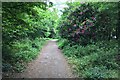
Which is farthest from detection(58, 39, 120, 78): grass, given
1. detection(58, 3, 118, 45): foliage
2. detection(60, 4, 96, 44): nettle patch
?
detection(60, 4, 96, 44): nettle patch

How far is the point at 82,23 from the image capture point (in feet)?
47.2

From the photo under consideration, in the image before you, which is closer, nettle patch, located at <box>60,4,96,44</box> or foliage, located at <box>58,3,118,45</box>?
foliage, located at <box>58,3,118,45</box>

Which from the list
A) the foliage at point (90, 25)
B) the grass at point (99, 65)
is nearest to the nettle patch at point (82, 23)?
the foliage at point (90, 25)

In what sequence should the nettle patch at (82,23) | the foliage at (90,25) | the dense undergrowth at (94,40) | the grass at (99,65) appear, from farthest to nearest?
1. the nettle patch at (82,23)
2. the foliage at (90,25)
3. the dense undergrowth at (94,40)
4. the grass at (99,65)

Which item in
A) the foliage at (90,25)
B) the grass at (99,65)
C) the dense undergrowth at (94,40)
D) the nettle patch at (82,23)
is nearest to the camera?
the grass at (99,65)

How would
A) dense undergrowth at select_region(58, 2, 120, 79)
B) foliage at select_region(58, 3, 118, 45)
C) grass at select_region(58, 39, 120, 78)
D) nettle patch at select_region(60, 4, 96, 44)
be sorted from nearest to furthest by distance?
grass at select_region(58, 39, 120, 78) → dense undergrowth at select_region(58, 2, 120, 79) → foliage at select_region(58, 3, 118, 45) → nettle patch at select_region(60, 4, 96, 44)

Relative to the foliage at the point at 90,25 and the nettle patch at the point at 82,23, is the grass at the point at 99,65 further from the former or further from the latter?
the nettle patch at the point at 82,23

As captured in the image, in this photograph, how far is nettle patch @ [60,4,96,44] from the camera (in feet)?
44.6

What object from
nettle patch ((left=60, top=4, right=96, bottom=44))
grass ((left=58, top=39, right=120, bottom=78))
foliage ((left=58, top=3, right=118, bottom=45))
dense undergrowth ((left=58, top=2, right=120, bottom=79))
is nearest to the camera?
grass ((left=58, top=39, right=120, bottom=78))

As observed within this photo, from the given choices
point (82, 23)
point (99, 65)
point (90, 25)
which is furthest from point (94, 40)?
point (99, 65)

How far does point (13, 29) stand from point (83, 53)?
5000 millimetres

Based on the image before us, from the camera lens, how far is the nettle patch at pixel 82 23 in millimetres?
13585

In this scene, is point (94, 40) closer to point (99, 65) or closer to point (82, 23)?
point (82, 23)

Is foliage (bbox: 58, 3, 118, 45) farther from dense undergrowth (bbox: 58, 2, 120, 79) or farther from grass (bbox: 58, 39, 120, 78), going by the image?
grass (bbox: 58, 39, 120, 78)
